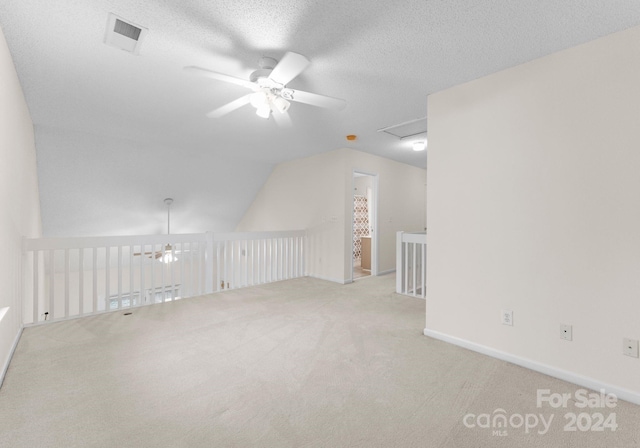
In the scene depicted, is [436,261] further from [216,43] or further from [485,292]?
[216,43]

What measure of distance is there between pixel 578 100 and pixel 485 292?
1501 millimetres

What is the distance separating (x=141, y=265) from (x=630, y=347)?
4.29 meters

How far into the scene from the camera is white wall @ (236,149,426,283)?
476 centimetres

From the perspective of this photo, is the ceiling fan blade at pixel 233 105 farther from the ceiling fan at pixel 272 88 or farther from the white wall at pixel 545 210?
the white wall at pixel 545 210

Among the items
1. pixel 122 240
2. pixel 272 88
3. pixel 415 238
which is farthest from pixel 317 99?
pixel 122 240

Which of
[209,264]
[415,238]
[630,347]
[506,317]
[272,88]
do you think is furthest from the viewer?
[209,264]

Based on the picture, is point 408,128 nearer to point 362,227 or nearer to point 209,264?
point 209,264

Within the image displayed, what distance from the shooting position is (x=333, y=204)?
191 inches

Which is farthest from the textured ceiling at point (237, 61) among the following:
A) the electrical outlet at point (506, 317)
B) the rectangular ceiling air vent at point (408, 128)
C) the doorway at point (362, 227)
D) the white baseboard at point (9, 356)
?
the doorway at point (362, 227)

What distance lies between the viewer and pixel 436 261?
2602mm

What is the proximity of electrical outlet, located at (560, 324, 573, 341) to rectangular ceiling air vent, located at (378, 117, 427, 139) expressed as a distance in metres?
2.41

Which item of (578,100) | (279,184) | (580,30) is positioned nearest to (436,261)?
(578,100)

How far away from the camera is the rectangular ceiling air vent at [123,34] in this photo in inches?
66.6

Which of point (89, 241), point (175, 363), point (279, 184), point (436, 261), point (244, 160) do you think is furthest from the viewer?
point (279, 184)
